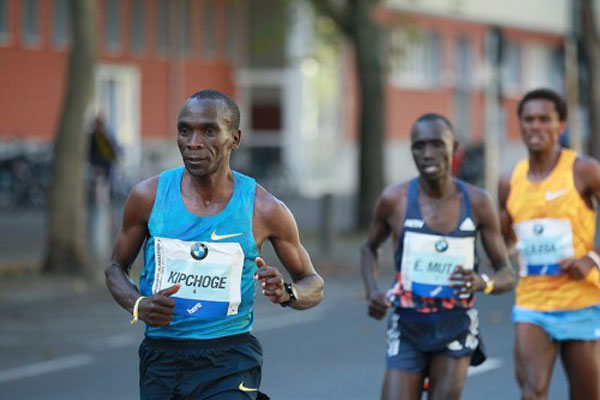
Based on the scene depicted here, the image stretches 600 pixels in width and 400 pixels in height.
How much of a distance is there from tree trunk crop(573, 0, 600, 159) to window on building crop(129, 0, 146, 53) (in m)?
12.4

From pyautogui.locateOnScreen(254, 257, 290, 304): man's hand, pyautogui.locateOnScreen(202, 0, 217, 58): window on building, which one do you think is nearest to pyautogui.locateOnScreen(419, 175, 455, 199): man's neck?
pyautogui.locateOnScreen(254, 257, 290, 304): man's hand

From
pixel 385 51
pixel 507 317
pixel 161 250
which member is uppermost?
pixel 385 51

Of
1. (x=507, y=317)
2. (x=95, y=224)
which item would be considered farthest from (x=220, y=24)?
(x=507, y=317)

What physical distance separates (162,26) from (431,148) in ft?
102

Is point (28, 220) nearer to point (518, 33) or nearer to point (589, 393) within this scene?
point (589, 393)

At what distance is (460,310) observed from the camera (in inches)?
266

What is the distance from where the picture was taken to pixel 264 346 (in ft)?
40.8

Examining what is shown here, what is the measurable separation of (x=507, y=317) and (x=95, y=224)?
5617 millimetres

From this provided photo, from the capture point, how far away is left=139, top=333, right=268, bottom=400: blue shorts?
17.0 ft

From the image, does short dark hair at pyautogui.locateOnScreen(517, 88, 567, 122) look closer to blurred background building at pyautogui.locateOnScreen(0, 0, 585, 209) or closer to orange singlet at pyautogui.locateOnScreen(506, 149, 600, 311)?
orange singlet at pyautogui.locateOnScreen(506, 149, 600, 311)

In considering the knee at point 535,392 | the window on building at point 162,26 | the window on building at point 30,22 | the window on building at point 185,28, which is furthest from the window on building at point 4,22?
the knee at point 535,392

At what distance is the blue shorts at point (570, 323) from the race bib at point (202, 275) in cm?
260

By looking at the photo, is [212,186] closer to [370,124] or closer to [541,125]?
[541,125]

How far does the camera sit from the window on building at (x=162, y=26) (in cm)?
3703
